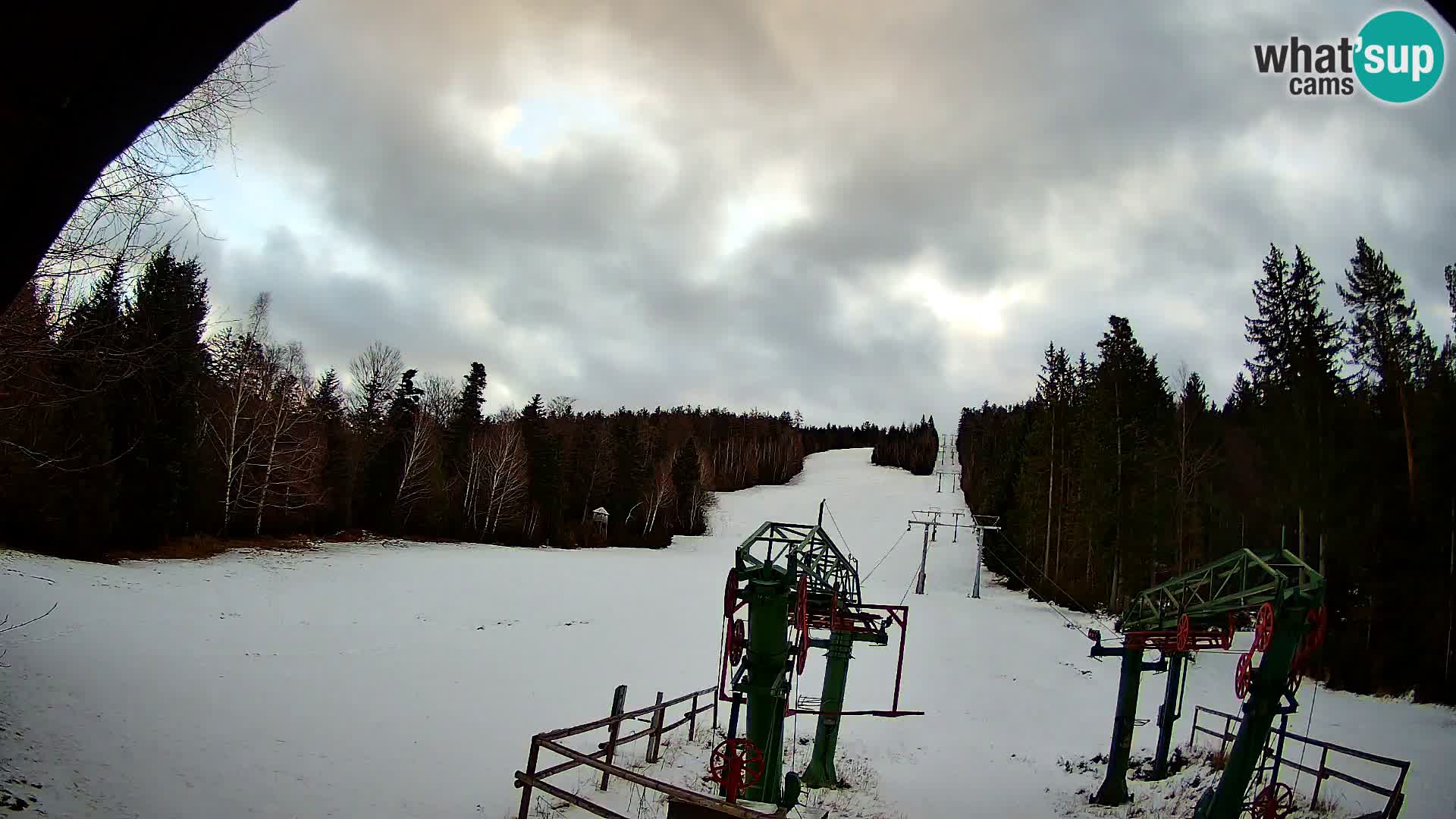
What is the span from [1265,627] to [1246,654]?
1.99 m

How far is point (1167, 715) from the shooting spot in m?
14.8

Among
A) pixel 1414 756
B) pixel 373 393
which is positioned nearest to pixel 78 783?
pixel 1414 756

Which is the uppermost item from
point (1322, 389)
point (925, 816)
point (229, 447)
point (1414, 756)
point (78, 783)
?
point (1322, 389)

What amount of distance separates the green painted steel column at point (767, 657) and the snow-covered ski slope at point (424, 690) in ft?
13.9

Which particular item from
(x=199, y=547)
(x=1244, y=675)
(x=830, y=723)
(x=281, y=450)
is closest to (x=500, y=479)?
(x=281, y=450)

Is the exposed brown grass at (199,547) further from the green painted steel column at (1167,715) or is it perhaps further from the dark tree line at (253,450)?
the green painted steel column at (1167,715)

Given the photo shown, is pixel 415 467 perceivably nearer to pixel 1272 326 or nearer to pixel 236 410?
pixel 236 410

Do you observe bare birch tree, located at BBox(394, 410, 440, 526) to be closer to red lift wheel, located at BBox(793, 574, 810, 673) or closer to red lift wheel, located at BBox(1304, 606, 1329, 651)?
red lift wheel, located at BBox(793, 574, 810, 673)

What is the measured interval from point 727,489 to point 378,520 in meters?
55.7

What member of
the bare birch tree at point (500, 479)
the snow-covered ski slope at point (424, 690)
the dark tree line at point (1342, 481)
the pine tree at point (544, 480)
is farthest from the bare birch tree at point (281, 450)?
the dark tree line at point (1342, 481)

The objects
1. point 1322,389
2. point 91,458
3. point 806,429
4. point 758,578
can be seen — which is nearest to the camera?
point 758,578

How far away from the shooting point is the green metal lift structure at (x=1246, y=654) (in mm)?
10586

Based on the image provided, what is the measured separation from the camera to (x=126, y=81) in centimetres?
272

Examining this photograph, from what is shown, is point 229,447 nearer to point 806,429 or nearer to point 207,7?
point 207,7
